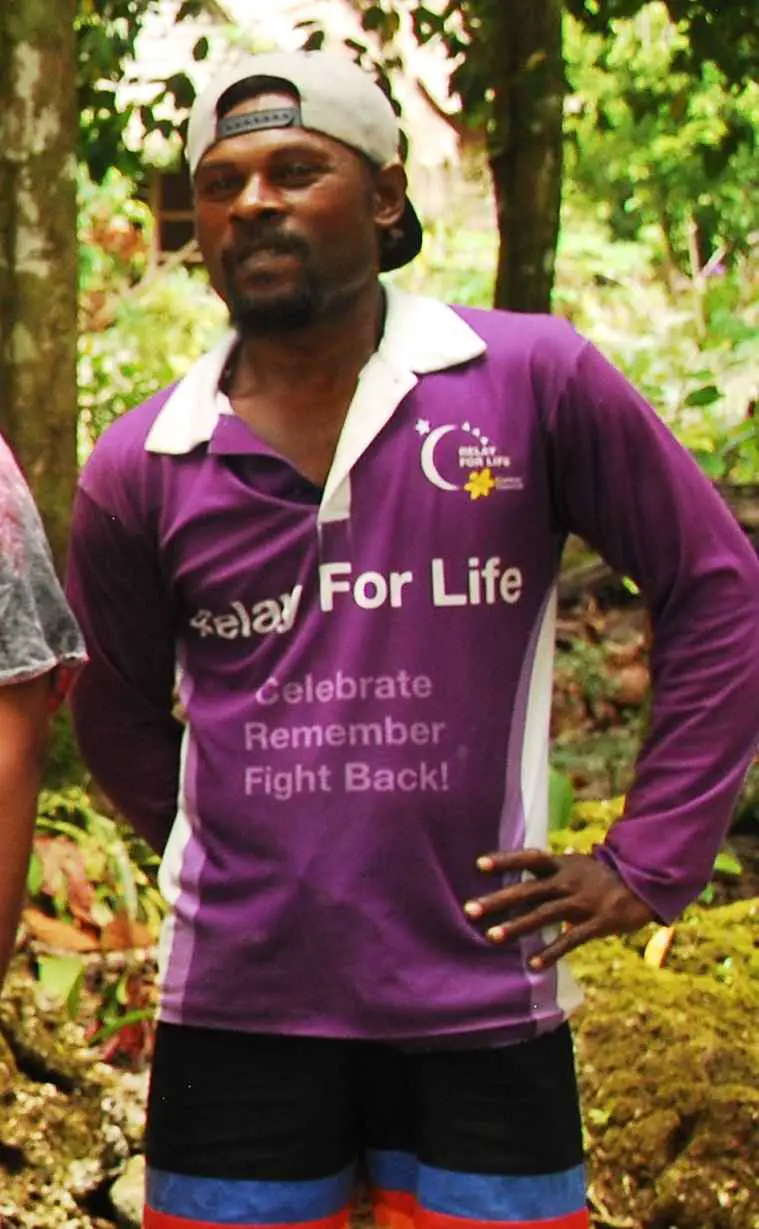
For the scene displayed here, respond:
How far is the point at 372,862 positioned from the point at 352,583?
0.32 m

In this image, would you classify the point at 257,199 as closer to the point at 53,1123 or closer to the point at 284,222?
the point at 284,222

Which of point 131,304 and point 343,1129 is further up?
point 131,304

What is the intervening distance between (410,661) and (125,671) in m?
0.42

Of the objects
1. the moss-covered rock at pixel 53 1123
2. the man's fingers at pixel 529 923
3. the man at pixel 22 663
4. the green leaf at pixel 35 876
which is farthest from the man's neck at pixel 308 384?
the green leaf at pixel 35 876

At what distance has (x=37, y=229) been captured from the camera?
398 cm

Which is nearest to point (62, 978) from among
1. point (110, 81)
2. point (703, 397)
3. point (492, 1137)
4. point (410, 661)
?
point (492, 1137)

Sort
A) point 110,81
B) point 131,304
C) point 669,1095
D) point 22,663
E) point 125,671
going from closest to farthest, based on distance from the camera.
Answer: point 22,663 < point 125,671 < point 669,1095 < point 110,81 < point 131,304

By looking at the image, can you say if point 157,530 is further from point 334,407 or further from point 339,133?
point 339,133

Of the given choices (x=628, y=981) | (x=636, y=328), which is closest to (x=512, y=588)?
(x=628, y=981)

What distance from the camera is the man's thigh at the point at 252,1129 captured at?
2.19m

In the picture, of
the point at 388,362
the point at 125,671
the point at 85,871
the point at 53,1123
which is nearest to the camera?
the point at 388,362

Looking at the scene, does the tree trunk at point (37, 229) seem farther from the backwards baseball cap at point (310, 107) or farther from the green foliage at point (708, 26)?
the green foliage at point (708, 26)

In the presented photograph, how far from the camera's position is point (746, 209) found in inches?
549

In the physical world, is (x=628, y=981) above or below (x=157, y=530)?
below
